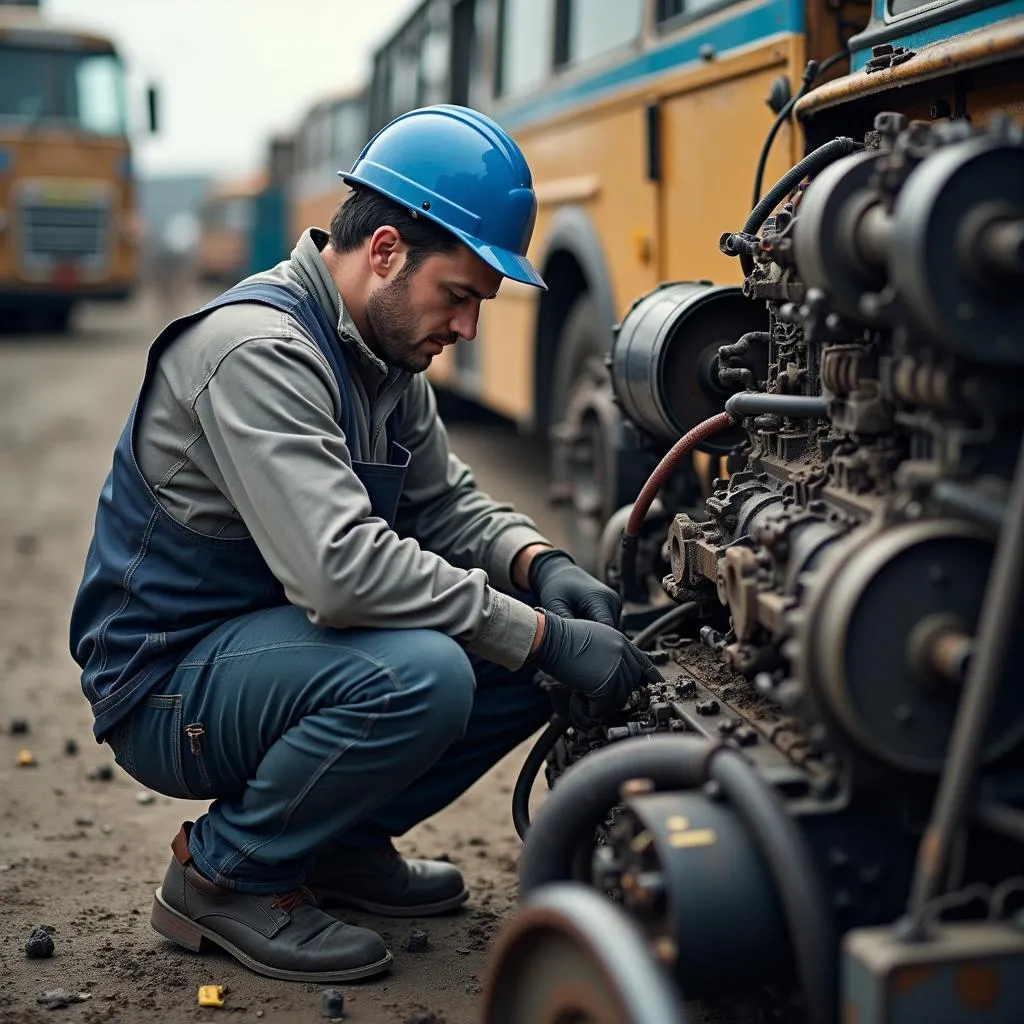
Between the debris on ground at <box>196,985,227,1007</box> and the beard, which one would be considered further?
the beard

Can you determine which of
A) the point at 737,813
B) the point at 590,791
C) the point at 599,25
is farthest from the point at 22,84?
the point at 737,813

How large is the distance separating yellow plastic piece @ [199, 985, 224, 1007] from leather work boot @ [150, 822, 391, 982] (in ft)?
0.37

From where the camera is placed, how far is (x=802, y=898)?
5.71 ft

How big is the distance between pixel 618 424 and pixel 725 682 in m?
2.41

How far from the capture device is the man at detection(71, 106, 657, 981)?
2.46 m

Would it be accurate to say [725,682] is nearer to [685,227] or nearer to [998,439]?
[998,439]

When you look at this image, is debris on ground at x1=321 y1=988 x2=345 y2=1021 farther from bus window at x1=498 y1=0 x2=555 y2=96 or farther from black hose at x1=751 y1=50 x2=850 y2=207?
bus window at x1=498 y1=0 x2=555 y2=96

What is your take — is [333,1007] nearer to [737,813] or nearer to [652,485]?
[737,813]

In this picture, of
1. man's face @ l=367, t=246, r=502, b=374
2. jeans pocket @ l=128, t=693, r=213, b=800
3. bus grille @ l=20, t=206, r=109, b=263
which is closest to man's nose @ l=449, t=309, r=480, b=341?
man's face @ l=367, t=246, r=502, b=374

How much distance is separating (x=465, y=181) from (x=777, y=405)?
73cm

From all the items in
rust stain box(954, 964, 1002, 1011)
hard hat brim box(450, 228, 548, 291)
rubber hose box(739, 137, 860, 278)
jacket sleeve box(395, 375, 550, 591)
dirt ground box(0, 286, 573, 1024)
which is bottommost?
dirt ground box(0, 286, 573, 1024)

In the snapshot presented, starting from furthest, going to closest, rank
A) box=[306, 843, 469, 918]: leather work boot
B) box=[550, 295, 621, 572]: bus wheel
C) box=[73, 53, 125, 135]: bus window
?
box=[73, 53, 125, 135]: bus window
box=[550, 295, 621, 572]: bus wheel
box=[306, 843, 469, 918]: leather work boot

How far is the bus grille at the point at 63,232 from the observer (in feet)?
52.4

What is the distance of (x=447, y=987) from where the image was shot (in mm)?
2627
